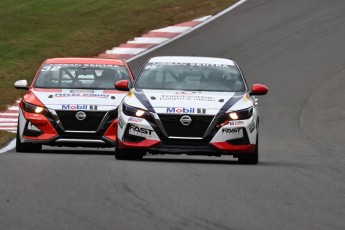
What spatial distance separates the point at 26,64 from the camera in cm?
3069

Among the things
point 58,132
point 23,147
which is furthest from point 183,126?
point 23,147

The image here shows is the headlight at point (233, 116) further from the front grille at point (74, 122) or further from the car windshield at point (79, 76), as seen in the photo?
the car windshield at point (79, 76)

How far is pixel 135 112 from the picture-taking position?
46.8 ft

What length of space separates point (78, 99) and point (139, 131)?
2.46 metres

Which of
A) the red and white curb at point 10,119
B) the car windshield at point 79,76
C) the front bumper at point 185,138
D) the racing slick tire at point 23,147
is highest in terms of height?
the front bumper at point 185,138

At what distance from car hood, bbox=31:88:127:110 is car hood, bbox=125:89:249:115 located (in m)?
1.64

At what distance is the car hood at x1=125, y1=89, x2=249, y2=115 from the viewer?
14.2 meters

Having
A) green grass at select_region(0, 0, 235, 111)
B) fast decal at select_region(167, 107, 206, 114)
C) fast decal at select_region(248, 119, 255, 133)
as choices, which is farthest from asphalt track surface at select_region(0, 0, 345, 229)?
green grass at select_region(0, 0, 235, 111)

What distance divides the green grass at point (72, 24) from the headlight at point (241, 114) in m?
14.4

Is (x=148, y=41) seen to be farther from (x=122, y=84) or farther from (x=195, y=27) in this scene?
(x=122, y=84)

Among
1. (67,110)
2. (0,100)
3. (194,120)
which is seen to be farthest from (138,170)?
(0,100)

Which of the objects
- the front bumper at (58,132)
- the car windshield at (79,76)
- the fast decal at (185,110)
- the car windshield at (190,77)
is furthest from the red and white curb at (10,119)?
the fast decal at (185,110)

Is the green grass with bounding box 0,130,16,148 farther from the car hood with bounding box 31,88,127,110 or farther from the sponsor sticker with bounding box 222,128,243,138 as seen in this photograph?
the sponsor sticker with bounding box 222,128,243,138

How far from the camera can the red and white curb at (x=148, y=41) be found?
3084 cm
